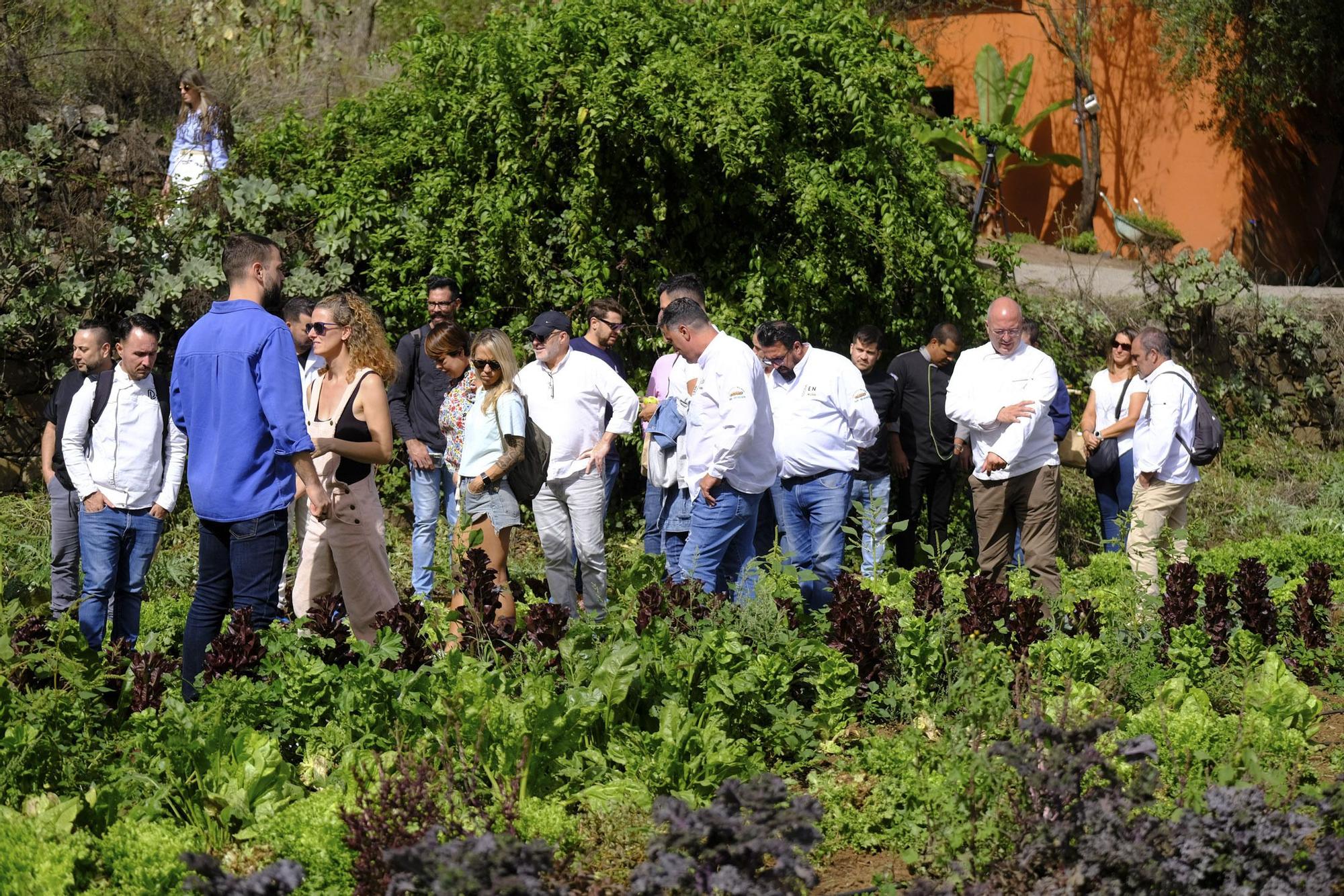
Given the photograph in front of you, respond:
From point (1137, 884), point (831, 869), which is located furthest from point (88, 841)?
point (1137, 884)

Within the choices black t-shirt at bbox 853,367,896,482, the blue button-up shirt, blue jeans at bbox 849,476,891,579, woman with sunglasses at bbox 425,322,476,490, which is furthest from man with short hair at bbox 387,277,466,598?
black t-shirt at bbox 853,367,896,482

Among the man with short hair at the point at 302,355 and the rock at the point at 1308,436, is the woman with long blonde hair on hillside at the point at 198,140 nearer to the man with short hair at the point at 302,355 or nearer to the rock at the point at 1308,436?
the man with short hair at the point at 302,355

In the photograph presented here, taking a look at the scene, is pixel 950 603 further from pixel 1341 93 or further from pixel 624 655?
pixel 1341 93

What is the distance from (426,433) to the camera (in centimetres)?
770

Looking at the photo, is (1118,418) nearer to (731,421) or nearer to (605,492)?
(731,421)

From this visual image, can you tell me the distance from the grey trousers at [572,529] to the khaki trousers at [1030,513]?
2234 mm

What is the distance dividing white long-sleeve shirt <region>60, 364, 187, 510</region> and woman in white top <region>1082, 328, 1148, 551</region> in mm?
5413

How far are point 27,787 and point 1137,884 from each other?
10.9 ft

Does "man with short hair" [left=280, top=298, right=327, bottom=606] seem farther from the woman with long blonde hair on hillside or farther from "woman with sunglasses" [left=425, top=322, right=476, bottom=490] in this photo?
the woman with long blonde hair on hillside

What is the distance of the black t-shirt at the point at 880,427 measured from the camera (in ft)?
27.2

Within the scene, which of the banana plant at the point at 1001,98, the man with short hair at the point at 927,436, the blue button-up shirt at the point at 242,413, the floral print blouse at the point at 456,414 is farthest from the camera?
the banana plant at the point at 1001,98

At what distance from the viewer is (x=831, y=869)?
4.14m

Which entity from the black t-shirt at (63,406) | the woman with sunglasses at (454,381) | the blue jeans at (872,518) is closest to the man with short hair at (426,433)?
the woman with sunglasses at (454,381)

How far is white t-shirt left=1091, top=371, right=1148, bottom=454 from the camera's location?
8172 mm
